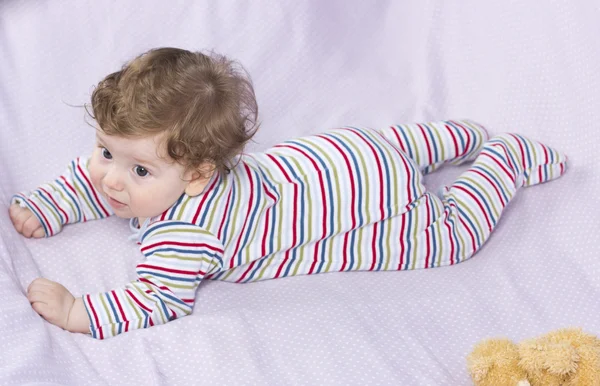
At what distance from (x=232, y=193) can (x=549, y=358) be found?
0.53m

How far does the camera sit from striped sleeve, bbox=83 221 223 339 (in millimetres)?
1335

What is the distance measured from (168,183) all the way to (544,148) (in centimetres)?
76

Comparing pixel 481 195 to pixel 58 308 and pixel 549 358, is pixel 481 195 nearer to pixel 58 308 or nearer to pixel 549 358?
pixel 549 358

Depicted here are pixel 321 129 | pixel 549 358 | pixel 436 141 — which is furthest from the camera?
pixel 321 129

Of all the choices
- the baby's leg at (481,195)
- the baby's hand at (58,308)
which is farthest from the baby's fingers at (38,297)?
the baby's leg at (481,195)

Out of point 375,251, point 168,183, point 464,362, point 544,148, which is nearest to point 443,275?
point 375,251

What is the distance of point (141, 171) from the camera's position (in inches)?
53.6

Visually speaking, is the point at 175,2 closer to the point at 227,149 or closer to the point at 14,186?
the point at 14,186

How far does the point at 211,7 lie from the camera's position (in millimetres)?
1940

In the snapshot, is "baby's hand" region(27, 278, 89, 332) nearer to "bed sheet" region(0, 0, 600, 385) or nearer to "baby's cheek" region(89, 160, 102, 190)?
"bed sheet" region(0, 0, 600, 385)

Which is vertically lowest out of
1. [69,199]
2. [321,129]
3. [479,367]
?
[479,367]

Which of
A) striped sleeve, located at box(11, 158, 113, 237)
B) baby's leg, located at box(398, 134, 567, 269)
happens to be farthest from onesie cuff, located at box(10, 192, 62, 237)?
baby's leg, located at box(398, 134, 567, 269)

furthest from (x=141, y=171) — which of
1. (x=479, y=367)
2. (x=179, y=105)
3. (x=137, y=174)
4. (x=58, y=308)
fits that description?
(x=479, y=367)

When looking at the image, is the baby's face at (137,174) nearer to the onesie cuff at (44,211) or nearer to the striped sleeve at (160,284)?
the striped sleeve at (160,284)
